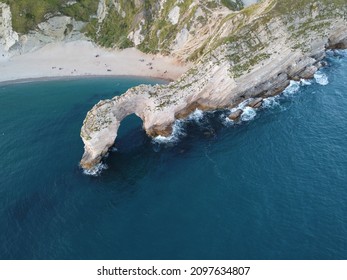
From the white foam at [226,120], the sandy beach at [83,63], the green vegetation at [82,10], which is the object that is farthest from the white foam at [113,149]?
the green vegetation at [82,10]

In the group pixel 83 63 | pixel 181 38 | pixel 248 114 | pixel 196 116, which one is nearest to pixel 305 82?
pixel 248 114

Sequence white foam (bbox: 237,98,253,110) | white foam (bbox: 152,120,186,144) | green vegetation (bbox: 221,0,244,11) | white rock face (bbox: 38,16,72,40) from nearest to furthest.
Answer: white foam (bbox: 152,120,186,144), white foam (bbox: 237,98,253,110), green vegetation (bbox: 221,0,244,11), white rock face (bbox: 38,16,72,40)

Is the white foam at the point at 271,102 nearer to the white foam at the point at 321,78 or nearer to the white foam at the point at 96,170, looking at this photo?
the white foam at the point at 321,78

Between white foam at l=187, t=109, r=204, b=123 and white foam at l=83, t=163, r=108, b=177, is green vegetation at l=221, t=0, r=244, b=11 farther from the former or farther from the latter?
white foam at l=83, t=163, r=108, b=177

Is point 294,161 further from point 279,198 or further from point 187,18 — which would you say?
point 187,18

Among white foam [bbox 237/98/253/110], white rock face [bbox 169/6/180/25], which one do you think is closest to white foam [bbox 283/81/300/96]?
white foam [bbox 237/98/253/110]
